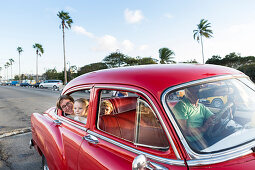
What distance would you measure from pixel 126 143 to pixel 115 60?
61.9 meters

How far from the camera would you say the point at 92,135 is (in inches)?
70.7

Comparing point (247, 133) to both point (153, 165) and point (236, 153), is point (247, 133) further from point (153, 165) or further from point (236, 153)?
point (153, 165)

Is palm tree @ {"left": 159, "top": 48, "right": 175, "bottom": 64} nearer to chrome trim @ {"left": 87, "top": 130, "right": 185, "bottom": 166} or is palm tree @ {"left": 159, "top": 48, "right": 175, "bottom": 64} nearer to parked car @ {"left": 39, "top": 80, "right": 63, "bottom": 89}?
parked car @ {"left": 39, "top": 80, "right": 63, "bottom": 89}

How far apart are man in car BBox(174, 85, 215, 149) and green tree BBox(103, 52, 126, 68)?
6060cm

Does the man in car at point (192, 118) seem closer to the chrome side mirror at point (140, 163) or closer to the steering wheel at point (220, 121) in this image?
the steering wheel at point (220, 121)

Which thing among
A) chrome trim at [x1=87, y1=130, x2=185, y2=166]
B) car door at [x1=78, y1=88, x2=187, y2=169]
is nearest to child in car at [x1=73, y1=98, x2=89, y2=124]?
car door at [x1=78, y1=88, x2=187, y2=169]

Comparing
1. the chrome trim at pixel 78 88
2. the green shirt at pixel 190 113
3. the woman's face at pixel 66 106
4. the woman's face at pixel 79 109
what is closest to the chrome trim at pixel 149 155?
the green shirt at pixel 190 113

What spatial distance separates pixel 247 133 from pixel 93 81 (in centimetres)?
147

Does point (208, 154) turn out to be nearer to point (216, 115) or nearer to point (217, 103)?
point (216, 115)

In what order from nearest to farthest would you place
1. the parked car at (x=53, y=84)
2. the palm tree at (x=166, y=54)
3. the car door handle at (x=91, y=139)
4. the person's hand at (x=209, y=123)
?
1. the person's hand at (x=209, y=123)
2. the car door handle at (x=91, y=139)
3. the parked car at (x=53, y=84)
4. the palm tree at (x=166, y=54)

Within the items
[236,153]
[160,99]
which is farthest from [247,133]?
[160,99]

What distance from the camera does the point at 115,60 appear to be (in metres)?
62.7

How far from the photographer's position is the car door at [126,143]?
1253 mm

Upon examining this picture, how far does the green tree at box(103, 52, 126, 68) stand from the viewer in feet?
206
